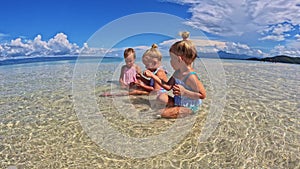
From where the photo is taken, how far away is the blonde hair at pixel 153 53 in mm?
5312

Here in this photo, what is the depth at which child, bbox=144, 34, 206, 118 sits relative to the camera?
4055mm

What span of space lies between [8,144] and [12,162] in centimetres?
56

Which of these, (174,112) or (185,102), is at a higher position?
(185,102)

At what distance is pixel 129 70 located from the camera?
6.52m

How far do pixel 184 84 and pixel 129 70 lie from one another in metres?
2.62

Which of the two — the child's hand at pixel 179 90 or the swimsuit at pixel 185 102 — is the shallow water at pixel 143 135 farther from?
the child's hand at pixel 179 90

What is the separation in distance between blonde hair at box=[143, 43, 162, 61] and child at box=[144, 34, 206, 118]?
3.40ft

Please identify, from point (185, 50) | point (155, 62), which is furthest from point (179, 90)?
point (155, 62)

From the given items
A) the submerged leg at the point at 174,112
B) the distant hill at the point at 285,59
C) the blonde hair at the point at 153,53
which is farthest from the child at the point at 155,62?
the distant hill at the point at 285,59

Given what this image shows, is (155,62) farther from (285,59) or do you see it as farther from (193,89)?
(285,59)

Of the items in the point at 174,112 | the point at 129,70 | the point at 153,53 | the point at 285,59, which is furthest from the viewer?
the point at 285,59

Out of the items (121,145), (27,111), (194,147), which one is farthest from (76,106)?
(194,147)

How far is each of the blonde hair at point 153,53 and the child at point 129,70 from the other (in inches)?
37.6

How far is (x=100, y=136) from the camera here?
386 cm
